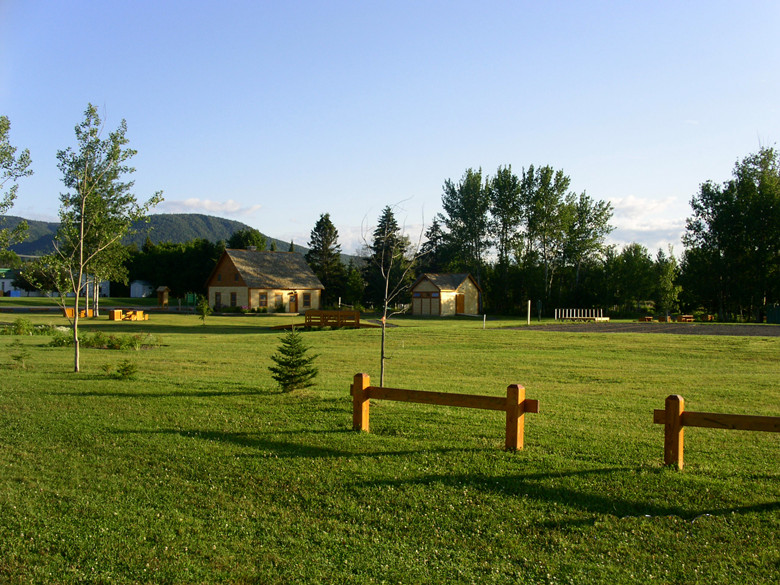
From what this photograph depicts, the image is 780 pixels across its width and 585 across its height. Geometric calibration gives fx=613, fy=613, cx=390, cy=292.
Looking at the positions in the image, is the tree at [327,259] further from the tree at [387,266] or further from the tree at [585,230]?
the tree at [585,230]

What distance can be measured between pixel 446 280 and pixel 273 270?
1845 centimetres

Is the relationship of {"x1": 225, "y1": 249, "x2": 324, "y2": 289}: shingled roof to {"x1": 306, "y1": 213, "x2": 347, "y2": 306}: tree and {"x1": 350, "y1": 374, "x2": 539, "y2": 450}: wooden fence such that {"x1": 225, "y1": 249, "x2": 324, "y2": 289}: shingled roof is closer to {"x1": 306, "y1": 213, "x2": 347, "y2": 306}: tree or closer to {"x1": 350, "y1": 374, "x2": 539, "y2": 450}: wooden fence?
{"x1": 306, "y1": 213, "x2": 347, "y2": 306}: tree

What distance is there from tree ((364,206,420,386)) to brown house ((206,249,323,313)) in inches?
265

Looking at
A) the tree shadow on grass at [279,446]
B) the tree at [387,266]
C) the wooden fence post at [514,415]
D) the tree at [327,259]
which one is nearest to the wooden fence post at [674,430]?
the wooden fence post at [514,415]

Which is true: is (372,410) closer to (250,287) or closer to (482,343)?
(482,343)

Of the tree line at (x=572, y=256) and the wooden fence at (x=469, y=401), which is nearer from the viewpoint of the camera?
the wooden fence at (x=469, y=401)

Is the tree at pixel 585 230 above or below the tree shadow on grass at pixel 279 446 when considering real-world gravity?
above

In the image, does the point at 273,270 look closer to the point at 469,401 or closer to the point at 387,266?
the point at 387,266

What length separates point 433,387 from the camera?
46.9ft

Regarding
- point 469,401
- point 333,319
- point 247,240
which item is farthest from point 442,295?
point 469,401

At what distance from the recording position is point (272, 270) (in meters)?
65.2

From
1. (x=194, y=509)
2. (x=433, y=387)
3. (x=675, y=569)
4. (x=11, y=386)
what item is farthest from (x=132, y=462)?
(x=433, y=387)

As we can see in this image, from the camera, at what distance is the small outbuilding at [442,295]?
2395 inches

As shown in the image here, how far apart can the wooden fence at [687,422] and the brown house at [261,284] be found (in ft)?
187
